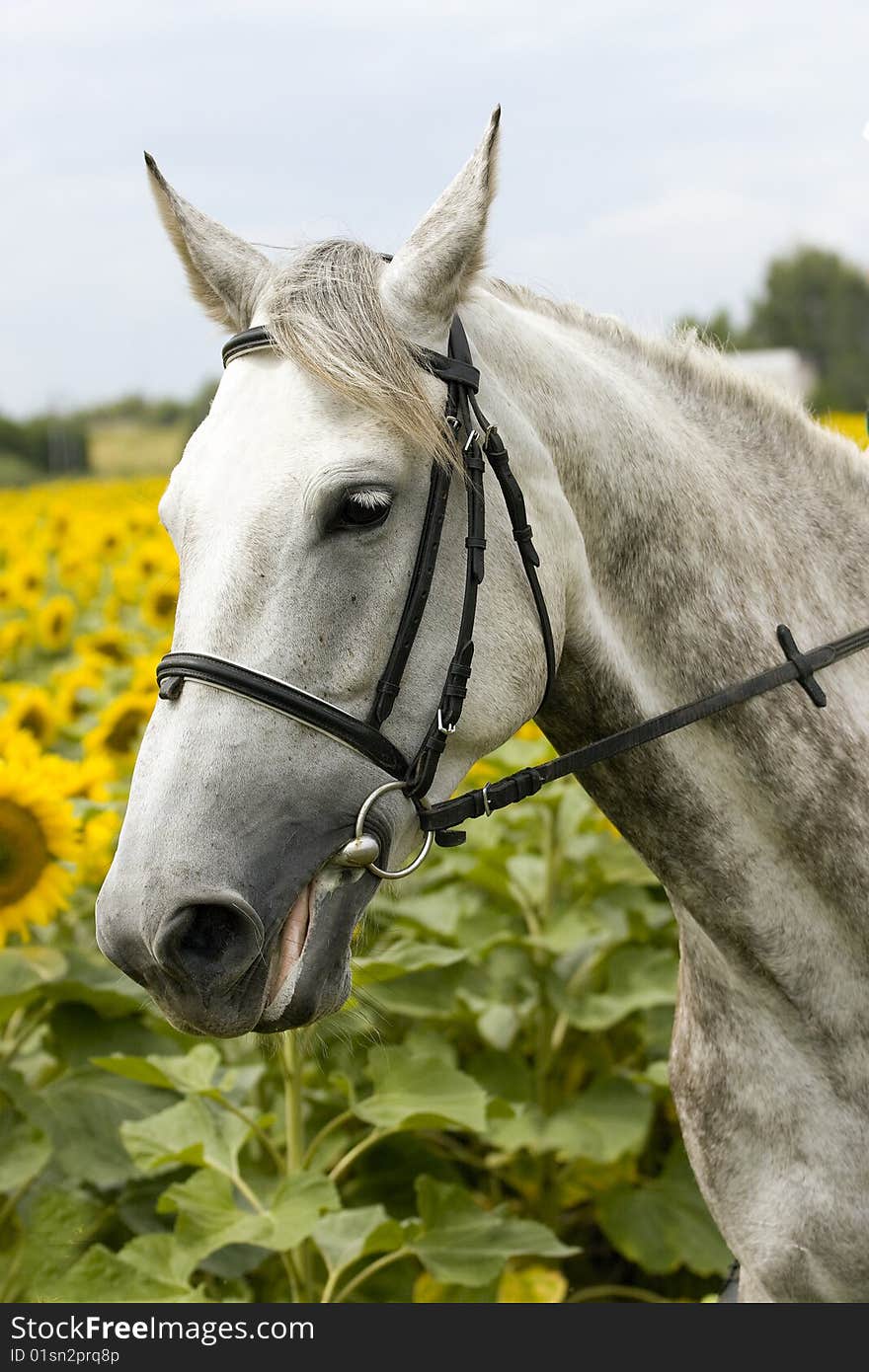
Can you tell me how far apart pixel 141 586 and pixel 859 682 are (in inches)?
258

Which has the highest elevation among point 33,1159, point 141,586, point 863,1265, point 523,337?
point 523,337

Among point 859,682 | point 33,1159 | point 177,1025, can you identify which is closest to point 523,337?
point 859,682

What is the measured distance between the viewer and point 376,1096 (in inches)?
137

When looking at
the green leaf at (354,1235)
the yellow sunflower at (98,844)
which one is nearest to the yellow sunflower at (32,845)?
the yellow sunflower at (98,844)

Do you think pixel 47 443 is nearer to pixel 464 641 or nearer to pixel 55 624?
pixel 55 624

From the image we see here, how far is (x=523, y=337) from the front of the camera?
7.85ft

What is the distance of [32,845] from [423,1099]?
1.43 m

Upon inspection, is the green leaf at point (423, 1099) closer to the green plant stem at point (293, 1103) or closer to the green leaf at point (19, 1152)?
the green plant stem at point (293, 1103)

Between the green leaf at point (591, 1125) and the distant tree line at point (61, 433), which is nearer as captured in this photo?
the green leaf at point (591, 1125)

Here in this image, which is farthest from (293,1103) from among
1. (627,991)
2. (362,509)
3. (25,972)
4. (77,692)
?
(77,692)

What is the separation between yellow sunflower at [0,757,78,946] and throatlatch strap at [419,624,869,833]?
6.49 feet

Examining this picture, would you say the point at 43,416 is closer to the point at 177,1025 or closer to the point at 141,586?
the point at 141,586

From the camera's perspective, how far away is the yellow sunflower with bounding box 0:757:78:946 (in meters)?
3.79

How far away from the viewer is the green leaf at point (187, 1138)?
3311 mm
